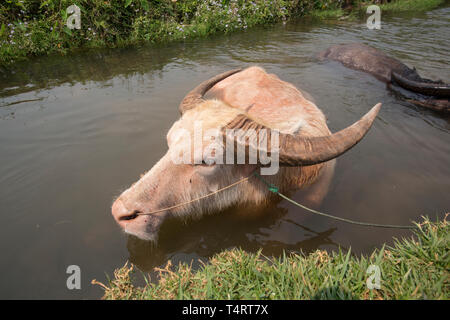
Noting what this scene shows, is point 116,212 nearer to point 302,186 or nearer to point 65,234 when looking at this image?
point 65,234

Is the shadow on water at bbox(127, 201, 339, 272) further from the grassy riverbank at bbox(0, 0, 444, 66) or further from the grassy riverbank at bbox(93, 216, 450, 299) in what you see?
the grassy riverbank at bbox(0, 0, 444, 66)

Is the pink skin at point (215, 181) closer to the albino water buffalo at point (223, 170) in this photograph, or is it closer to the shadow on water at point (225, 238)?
the albino water buffalo at point (223, 170)

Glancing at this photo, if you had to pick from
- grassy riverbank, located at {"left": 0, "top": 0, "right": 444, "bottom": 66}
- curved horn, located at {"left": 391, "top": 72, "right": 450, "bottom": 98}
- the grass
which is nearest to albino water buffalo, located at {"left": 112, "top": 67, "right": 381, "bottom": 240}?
curved horn, located at {"left": 391, "top": 72, "right": 450, "bottom": 98}

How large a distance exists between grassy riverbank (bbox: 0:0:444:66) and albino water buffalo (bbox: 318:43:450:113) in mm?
4635

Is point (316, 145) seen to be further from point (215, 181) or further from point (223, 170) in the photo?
point (215, 181)

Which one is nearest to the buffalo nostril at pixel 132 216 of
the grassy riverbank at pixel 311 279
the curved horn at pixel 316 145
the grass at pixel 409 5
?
the grassy riverbank at pixel 311 279

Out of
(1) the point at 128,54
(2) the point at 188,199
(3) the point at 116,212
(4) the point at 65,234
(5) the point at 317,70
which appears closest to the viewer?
(3) the point at 116,212

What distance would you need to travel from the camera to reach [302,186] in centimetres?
273

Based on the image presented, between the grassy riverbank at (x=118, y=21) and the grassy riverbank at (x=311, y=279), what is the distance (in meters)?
7.99

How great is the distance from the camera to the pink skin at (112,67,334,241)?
2.08 meters

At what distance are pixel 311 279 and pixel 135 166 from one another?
2.53 m

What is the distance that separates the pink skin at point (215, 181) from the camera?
2.08 m
